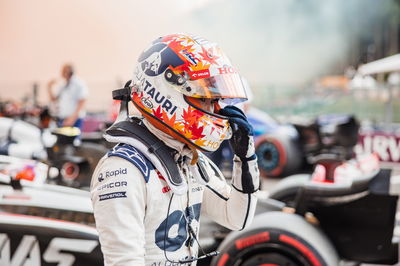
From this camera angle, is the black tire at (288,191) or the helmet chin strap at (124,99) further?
the black tire at (288,191)

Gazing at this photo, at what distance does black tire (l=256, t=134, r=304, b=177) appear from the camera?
8438mm

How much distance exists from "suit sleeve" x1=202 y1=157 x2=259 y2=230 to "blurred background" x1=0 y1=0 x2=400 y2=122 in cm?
1186

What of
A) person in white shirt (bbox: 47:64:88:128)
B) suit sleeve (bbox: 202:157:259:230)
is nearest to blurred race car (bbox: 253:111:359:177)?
person in white shirt (bbox: 47:64:88:128)

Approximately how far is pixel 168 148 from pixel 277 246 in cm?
135

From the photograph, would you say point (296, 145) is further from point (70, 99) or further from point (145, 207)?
point (145, 207)

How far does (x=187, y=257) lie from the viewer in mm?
1755

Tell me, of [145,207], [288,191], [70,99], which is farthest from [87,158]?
[145,207]

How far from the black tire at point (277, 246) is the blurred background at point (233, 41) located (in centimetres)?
1087

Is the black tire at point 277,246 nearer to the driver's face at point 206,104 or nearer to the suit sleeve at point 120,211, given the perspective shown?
the driver's face at point 206,104

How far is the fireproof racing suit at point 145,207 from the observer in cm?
150

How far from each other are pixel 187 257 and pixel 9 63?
24.0 m

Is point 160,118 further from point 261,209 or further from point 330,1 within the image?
point 330,1

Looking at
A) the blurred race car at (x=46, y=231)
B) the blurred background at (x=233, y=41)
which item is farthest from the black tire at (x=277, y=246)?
the blurred background at (x=233, y=41)

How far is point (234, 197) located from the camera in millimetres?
1953
